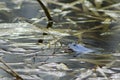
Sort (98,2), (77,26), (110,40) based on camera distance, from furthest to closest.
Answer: (98,2)
(77,26)
(110,40)

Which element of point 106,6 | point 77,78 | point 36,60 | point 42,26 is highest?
point 106,6

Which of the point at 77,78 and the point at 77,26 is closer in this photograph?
the point at 77,78

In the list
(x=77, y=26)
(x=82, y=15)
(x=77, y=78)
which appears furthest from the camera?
(x=82, y=15)

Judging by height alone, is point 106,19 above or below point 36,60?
above

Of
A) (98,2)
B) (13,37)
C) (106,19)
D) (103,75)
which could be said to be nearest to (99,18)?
(106,19)

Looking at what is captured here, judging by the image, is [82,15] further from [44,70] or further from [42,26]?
[44,70]

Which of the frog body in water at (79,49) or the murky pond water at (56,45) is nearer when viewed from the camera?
the murky pond water at (56,45)

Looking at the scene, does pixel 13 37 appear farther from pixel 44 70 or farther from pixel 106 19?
pixel 106 19

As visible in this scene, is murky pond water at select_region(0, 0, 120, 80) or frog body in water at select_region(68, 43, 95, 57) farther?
frog body in water at select_region(68, 43, 95, 57)
